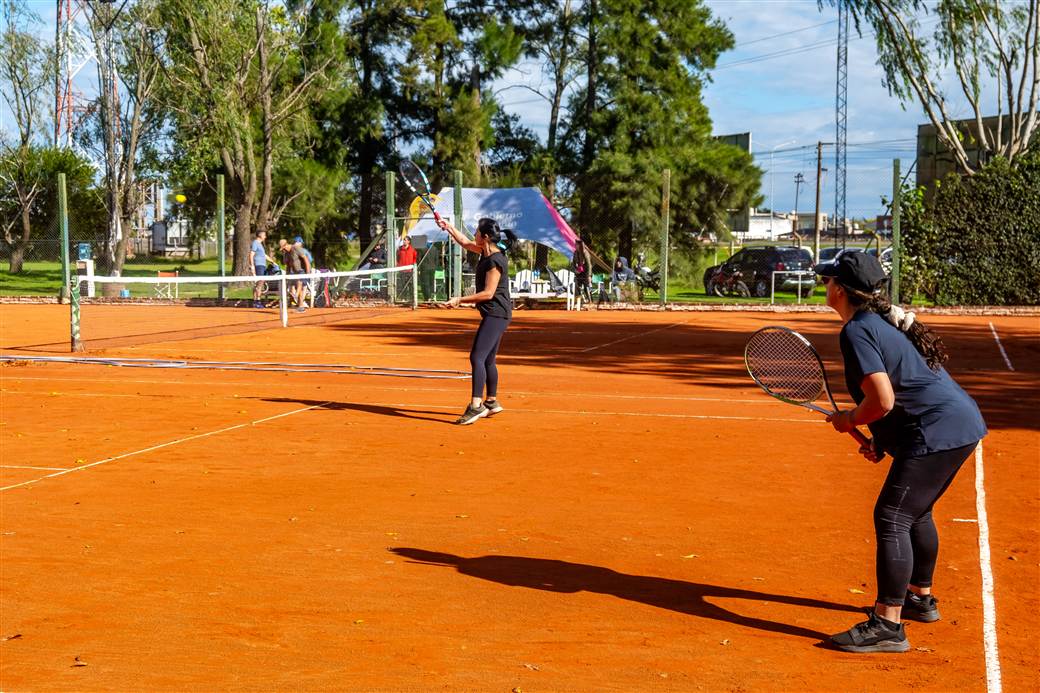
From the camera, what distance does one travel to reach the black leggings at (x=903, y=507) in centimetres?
466

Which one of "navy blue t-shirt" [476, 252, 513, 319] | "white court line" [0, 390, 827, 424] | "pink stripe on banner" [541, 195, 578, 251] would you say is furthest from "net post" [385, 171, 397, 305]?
"navy blue t-shirt" [476, 252, 513, 319]

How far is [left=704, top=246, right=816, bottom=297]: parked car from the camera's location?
31219 millimetres

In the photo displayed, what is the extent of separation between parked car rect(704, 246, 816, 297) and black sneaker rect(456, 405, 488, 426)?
2091 centimetres

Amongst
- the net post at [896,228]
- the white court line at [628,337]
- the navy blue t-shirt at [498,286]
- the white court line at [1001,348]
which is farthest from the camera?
the net post at [896,228]

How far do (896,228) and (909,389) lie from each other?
2114 cm

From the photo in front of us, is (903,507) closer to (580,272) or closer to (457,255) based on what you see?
(457,255)

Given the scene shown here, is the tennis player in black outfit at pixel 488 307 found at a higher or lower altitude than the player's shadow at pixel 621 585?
higher

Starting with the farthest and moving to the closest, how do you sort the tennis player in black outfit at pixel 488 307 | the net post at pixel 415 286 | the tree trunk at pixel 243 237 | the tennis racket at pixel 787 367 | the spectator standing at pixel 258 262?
the tree trunk at pixel 243 237
the net post at pixel 415 286
the spectator standing at pixel 258 262
the tennis player in black outfit at pixel 488 307
the tennis racket at pixel 787 367

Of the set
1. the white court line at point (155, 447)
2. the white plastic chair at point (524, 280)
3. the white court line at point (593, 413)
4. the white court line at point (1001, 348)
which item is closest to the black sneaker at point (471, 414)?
the white court line at point (593, 413)

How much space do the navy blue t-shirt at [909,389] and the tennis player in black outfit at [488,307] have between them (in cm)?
588

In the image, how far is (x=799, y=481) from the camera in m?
7.86

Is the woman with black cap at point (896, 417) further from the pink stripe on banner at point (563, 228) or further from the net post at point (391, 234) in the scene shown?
the pink stripe on banner at point (563, 228)

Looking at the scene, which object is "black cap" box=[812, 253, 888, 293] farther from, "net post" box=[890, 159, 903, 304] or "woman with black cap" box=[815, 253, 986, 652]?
"net post" box=[890, 159, 903, 304]

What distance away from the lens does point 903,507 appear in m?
4.71
